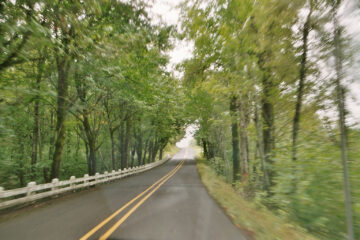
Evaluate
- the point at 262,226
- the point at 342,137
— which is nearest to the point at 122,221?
the point at 262,226

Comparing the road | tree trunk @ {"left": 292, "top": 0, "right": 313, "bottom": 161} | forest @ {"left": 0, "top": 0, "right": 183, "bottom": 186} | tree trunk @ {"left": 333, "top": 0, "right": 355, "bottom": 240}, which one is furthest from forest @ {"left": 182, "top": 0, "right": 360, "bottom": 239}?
the road

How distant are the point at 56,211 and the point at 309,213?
7629mm

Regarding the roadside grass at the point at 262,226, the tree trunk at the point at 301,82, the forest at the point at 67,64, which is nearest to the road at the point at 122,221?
the roadside grass at the point at 262,226

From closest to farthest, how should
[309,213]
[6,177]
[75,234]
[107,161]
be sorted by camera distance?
[75,234]
[309,213]
[6,177]
[107,161]

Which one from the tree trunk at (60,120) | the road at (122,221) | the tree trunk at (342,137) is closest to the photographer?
the tree trunk at (342,137)

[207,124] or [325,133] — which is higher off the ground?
[207,124]

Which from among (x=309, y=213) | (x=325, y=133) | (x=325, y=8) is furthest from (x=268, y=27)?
(x=309, y=213)

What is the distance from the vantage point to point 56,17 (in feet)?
16.7

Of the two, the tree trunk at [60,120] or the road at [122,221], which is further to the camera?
the tree trunk at [60,120]

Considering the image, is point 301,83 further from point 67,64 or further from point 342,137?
point 67,64

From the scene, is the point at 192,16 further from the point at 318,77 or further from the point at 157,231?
the point at 157,231

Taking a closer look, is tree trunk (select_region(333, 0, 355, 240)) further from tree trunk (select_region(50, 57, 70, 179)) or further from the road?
tree trunk (select_region(50, 57, 70, 179))

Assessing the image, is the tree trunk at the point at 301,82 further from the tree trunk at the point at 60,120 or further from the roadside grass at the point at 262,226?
the tree trunk at the point at 60,120

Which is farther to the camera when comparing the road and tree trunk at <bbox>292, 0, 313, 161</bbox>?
tree trunk at <bbox>292, 0, 313, 161</bbox>
